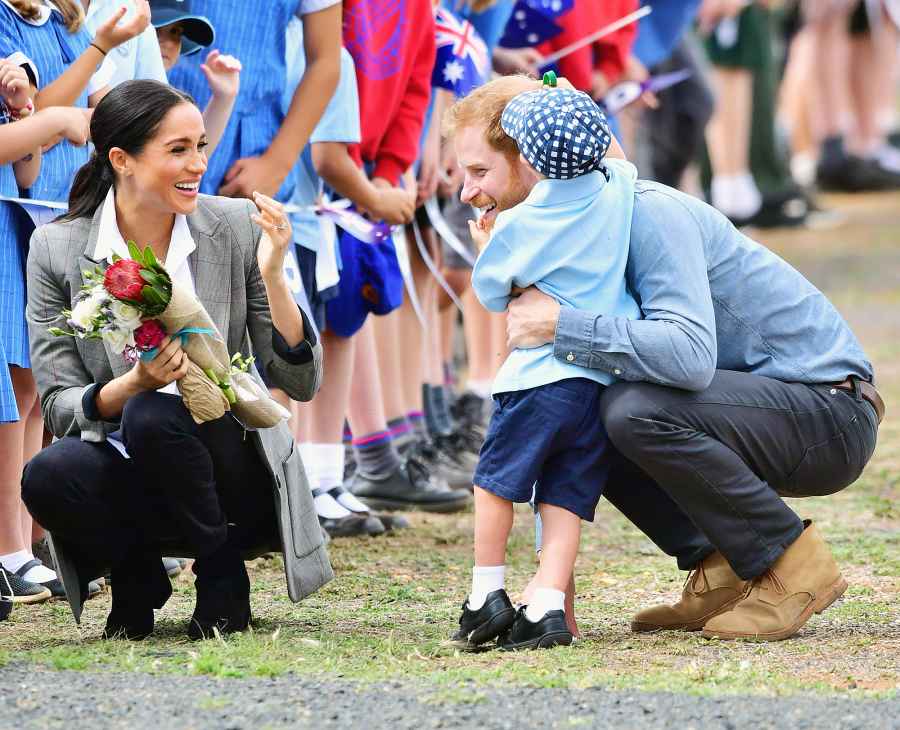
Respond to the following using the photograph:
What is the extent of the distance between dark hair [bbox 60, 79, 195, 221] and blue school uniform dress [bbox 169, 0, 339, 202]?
987mm

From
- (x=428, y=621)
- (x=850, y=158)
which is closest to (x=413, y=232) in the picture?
(x=428, y=621)

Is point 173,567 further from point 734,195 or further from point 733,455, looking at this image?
point 734,195

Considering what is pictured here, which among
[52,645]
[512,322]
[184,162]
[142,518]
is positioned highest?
[184,162]

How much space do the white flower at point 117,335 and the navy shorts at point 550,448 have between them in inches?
31.6

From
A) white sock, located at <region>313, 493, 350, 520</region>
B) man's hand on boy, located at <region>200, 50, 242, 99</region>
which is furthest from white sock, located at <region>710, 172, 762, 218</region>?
man's hand on boy, located at <region>200, 50, 242, 99</region>

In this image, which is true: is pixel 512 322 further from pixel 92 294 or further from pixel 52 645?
pixel 52 645

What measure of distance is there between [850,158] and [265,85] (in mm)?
10753

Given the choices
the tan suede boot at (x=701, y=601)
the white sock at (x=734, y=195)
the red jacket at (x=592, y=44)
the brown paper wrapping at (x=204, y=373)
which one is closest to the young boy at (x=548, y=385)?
the tan suede boot at (x=701, y=601)

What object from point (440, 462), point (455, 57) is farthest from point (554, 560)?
point (455, 57)

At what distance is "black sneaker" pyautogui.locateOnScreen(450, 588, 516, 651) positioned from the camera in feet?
12.4

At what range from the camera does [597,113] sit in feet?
12.3

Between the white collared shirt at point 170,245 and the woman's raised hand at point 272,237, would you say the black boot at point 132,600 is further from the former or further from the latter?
the woman's raised hand at point 272,237

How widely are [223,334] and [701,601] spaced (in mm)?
1259

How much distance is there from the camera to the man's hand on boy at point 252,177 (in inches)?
198
